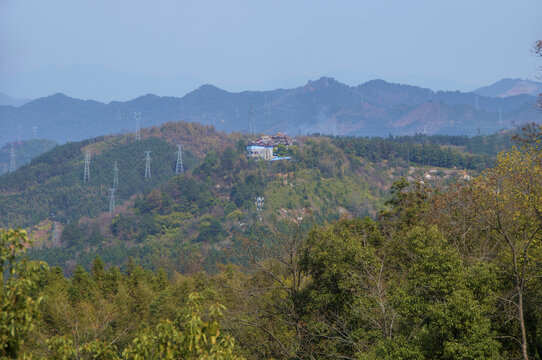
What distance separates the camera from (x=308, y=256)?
43.0 feet

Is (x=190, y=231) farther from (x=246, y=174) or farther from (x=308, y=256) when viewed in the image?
(x=308, y=256)

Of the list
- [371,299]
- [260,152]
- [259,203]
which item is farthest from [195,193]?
[371,299]

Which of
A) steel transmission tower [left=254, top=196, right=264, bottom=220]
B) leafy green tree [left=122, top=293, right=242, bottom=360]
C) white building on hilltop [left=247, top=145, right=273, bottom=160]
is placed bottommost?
steel transmission tower [left=254, top=196, right=264, bottom=220]

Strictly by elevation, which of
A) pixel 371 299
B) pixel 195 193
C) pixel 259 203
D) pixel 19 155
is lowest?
pixel 259 203

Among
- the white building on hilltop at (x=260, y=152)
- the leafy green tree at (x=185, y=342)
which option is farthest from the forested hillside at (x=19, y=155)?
the leafy green tree at (x=185, y=342)

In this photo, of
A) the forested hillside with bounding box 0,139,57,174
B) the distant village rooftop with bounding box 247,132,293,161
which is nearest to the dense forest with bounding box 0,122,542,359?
the distant village rooftop with bounding box 247,132,293,161

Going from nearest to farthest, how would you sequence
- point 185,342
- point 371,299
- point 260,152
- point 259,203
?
1. point 185,342
2. point 371,299
3. point 259,203
4. point 260,152

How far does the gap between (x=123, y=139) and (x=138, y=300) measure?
101205 millimetres

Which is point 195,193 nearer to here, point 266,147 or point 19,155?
point 266,147

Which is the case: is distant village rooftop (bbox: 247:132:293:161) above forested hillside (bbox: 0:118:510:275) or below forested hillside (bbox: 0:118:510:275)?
above

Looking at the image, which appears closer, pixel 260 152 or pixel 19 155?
pixel 260 152

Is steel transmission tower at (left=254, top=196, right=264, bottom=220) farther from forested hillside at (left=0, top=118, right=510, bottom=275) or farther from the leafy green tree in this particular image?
the leafy green tree

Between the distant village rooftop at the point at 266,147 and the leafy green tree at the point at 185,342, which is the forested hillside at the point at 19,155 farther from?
the leafy green tree at the point at 185,342

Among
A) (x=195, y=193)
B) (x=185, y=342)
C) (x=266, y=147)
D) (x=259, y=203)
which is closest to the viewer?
(x=185, y=342)
